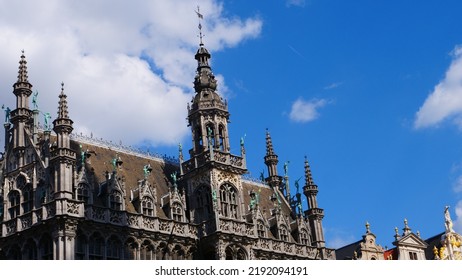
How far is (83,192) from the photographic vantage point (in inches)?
2404

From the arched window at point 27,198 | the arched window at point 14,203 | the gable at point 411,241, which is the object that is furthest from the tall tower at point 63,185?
the gable at point 411,241

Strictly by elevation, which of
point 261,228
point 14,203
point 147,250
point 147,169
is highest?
point 147,169

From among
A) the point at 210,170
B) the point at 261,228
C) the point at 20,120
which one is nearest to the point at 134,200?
the point at 210,170

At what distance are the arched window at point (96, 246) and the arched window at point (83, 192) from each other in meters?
2.77

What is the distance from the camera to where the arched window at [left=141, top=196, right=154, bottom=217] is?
211 ft

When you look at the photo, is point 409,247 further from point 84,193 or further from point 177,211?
point 84,193

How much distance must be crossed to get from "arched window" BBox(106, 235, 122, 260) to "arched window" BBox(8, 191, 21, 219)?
7469 mm

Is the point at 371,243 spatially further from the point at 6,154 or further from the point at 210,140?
the point at 6,154

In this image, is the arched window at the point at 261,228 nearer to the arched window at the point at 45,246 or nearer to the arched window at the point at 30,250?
the arched window at the point at 45,246

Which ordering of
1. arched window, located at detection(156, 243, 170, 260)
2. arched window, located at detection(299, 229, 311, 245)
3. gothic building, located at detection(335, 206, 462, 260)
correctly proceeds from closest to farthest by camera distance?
arched window, located at detection(156, 243, 170, 260)
arched window, located at detection(299, 229, 311, 245)
gothic building, located at detection(335, 206, 462, 260)

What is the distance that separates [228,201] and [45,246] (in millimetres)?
16598

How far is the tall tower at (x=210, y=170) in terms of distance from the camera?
219ft

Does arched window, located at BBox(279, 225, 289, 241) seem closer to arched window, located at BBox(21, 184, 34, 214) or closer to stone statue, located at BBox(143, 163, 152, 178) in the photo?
stone statue, located at BBox(143, 163, 152, 178)

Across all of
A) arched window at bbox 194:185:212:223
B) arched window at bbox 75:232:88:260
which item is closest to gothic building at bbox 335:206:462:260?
arched window at bbox 194:185:212:223
